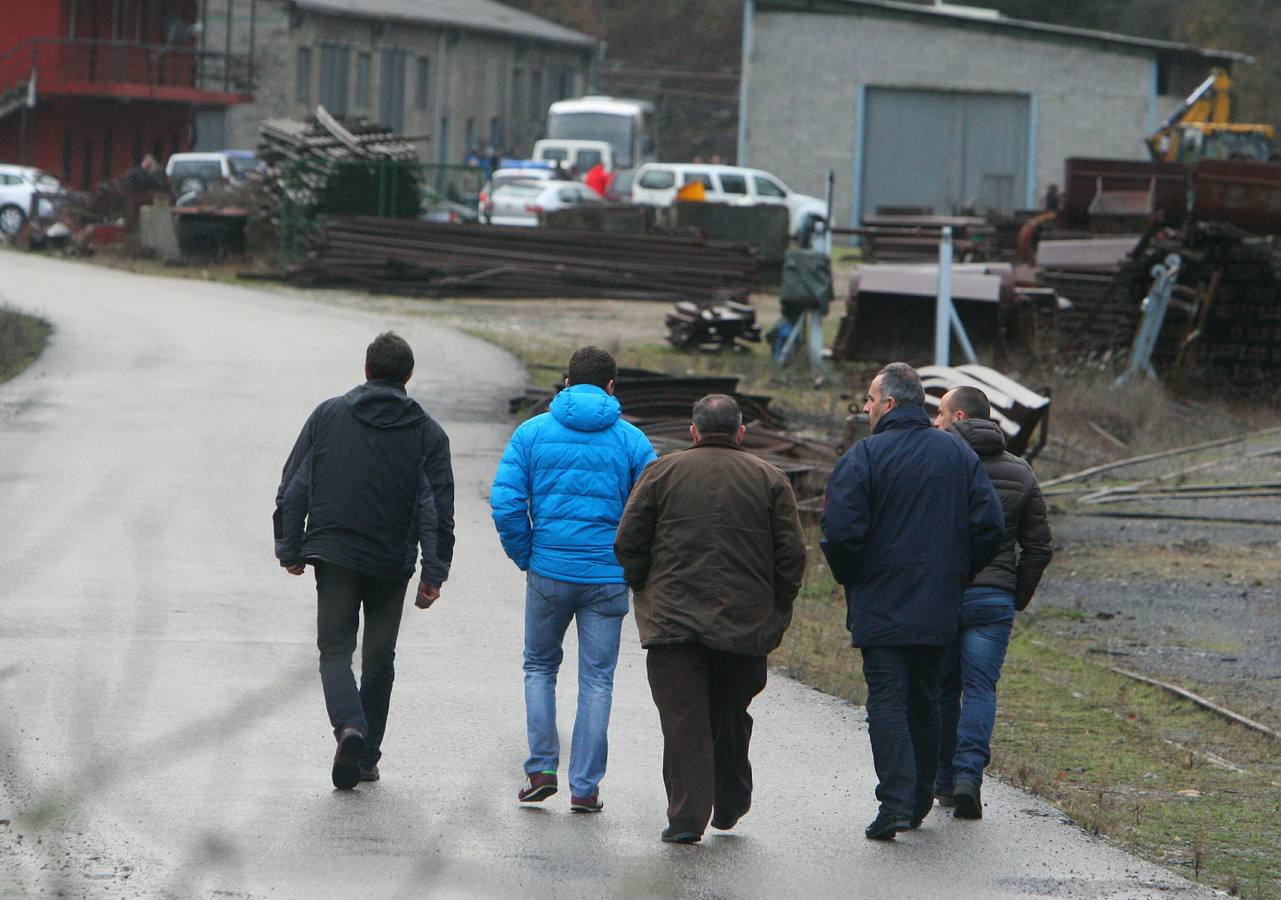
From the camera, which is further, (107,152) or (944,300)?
(107,152)

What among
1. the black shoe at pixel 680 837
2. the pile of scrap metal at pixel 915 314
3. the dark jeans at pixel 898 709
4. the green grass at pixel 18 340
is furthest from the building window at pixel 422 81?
the black shoe at pixel 680 837

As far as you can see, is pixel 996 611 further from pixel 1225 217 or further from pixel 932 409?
pixel 1225 217

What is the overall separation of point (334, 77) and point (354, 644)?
156ft

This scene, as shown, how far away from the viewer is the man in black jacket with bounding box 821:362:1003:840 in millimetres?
6465

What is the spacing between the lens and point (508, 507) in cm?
659

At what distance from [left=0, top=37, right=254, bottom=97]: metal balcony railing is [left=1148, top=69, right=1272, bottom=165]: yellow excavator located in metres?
23.7

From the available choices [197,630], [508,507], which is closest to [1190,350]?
[197,630]

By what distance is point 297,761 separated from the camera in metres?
7.13

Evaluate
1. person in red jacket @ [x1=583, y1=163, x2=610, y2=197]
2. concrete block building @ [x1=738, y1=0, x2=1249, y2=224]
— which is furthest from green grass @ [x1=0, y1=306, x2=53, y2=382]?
concrete block building @ [x1=738, y1=0, x2=1249, y2=224]

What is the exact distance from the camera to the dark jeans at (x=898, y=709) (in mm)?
6469

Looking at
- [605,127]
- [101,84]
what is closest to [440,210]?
[101,84]

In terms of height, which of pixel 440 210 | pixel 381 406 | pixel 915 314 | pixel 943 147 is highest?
pixel 943 147

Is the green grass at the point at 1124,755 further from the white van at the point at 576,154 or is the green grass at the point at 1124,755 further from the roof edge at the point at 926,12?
the white van at the point at 576,154

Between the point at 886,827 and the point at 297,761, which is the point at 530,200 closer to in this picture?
the point at 297,761
